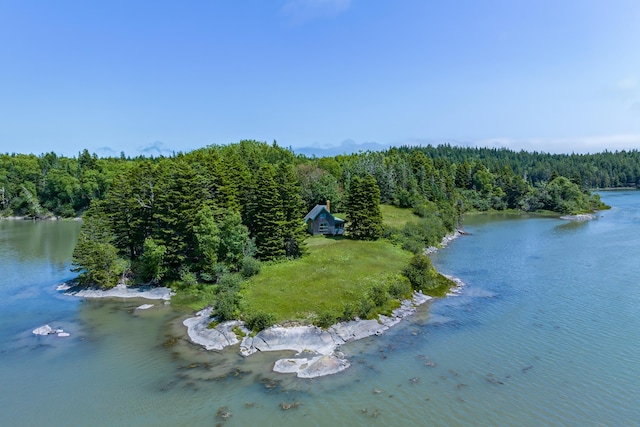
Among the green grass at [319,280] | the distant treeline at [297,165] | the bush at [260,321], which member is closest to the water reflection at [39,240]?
the distant treeline at [297,165]

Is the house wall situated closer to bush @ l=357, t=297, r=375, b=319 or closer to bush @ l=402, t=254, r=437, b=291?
bush @ l=402, t=254, r=437, b=291

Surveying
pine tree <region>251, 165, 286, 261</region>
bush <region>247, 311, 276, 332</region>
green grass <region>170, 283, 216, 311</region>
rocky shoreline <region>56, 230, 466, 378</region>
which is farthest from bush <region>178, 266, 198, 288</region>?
bush <region>247, 311, 276, 332</region>

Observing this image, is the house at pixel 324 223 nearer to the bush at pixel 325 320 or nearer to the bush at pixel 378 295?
the bush at pixel 378 295

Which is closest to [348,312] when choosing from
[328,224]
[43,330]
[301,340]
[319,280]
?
[301,340]

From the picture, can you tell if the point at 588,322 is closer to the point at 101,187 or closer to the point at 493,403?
the point at 493,403

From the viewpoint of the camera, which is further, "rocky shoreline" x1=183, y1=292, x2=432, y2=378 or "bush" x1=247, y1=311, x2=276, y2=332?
"bush" x1=247, y1=311, x2=276, y2=332

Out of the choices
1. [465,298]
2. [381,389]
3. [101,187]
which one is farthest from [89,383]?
[101,187]

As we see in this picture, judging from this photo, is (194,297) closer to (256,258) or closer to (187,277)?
(187,277)
